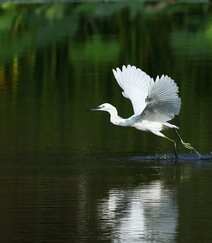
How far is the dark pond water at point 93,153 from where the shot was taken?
513 inches

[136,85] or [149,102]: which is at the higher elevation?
[136,85]

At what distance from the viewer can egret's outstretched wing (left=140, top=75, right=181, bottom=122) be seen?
1697 centimetres

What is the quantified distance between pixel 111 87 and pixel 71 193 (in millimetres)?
11915

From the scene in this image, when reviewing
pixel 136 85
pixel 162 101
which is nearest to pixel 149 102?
pixel 162 101

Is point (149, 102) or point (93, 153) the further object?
point (93, 153)

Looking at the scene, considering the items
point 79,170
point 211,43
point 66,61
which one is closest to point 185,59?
point 66,61

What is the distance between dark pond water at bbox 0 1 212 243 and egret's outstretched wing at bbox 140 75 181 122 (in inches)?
18.7

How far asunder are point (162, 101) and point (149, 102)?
0.55 feet

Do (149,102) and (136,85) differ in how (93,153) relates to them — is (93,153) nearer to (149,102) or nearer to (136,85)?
(149,102)

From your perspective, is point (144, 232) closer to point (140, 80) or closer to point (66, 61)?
point (140, 80)

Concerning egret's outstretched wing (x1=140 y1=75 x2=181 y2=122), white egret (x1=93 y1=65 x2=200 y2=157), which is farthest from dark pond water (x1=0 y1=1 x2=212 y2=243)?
egret's outstretched wing (x1=140 y1=75 x2=181 y2=122)

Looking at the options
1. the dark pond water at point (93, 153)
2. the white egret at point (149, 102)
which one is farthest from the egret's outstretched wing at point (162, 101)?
the dark pond water at point (93, 153)

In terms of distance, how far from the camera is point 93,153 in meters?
17.8

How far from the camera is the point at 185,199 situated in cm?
1424
